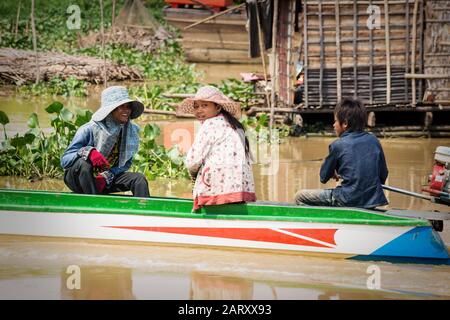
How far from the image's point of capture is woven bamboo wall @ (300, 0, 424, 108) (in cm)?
1338

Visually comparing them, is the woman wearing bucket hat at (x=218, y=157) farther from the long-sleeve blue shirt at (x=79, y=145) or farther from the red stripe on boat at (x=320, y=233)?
the long-sleeve blue shirt at (x=79, y=145)

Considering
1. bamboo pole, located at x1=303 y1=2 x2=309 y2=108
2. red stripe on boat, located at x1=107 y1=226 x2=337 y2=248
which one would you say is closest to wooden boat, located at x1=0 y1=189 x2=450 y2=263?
red stripe on boat, located at x1=107 y1=226 x2=337 y2=248

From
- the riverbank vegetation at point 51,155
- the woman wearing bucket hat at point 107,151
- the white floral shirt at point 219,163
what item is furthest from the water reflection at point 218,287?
the riverbank vegetation at point 51,155

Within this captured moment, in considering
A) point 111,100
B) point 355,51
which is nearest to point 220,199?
point 111,100

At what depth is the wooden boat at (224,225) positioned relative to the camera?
672 cm

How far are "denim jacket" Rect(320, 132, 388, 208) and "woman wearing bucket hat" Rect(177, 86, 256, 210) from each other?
0.69m

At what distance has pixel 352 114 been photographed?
688 cm

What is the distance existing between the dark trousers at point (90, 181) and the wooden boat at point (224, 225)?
0.65 ft

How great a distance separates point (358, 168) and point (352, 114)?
1.37 ft

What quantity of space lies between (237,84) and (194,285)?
34.1ft

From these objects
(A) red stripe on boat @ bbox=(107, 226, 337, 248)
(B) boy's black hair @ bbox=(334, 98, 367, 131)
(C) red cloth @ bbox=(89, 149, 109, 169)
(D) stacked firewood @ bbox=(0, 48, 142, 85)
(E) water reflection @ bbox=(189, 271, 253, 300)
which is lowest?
(E) water reflection @ bbox=(189, 271, 253, 300)

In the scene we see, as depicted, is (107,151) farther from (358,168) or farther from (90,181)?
(358,168)

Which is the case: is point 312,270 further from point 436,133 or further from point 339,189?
point 436,133

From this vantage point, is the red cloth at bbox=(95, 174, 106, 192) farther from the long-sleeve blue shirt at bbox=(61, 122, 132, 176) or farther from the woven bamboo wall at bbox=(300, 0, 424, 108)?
the woven bamboo wall at bbox=(300, 0, 424, 108)
